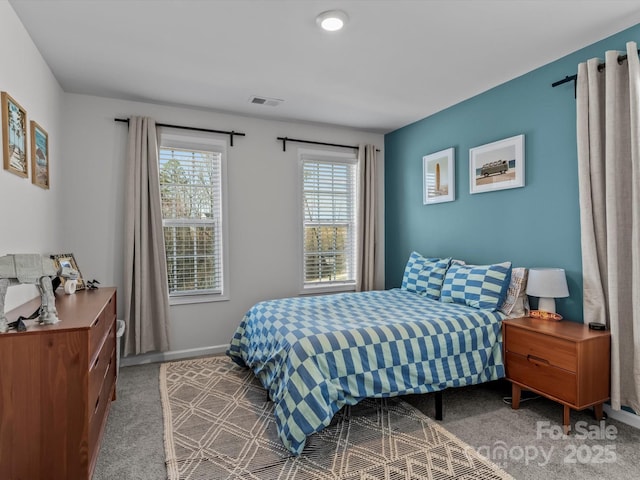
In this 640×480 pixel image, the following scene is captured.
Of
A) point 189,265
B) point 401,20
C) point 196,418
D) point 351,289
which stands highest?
point 401,20

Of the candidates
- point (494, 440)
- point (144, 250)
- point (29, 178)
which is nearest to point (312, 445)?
point (494, 440)

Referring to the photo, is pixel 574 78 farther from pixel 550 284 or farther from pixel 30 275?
pixel 30 275

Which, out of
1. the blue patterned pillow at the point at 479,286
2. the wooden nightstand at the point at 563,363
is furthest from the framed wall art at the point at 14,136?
the wooden nightstand at the point at 563,363

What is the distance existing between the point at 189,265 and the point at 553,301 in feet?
11.1

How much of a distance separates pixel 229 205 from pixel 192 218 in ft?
1.37

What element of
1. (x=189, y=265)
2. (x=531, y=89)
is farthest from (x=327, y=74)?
(x=189, y=265)

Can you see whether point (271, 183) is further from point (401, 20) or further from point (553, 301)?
point (553, 301)

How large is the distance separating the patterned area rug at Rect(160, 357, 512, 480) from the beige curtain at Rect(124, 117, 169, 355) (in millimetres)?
826

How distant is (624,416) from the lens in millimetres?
2484

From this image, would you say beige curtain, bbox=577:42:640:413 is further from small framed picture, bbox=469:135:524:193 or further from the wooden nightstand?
small framed picture, bbox=469:135:524:193

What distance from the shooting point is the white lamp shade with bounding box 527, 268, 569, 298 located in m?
2.68

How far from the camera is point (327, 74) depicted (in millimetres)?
3146

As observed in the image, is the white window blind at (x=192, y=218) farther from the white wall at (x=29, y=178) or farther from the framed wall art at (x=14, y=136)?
the framed wall art at (x=14, y=136)

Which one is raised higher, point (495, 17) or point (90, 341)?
point (495, 17)
